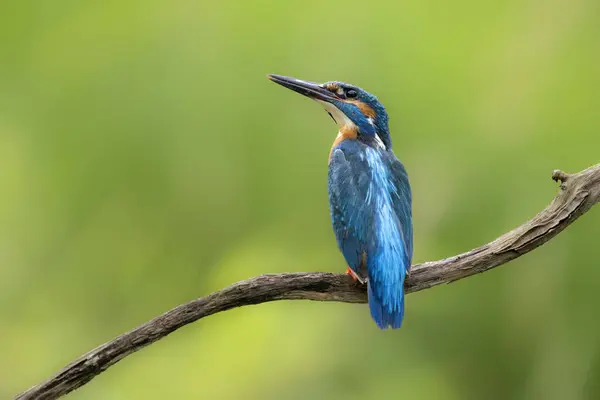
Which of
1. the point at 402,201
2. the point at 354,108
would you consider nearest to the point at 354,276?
the point at 402,201

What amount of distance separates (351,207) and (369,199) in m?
0.06

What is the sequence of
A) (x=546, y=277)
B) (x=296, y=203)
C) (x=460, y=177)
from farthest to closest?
1. (x=296, y=203)
2. (x=460, y=177)
3. (x=546, y=277)

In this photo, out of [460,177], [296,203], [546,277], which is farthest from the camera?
[296,203]

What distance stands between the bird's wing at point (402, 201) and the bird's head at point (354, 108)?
0.33 ft

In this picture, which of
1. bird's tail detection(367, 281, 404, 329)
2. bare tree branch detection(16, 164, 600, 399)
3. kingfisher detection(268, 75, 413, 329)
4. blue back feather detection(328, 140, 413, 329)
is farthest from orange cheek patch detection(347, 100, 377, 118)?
bird's tail detection(367, 281, 404, 329)

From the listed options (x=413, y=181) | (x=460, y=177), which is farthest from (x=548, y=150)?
(x=413, y=181)

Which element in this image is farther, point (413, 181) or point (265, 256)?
point (265, 256)

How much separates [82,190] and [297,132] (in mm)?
1113

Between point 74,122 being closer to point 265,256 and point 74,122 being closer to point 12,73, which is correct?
point 12,73

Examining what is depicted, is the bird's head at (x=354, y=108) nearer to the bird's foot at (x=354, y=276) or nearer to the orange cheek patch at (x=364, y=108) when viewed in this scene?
the orange cheek patch at (x=364, y=108)

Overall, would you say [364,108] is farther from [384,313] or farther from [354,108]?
[384,313]

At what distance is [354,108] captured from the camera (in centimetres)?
250

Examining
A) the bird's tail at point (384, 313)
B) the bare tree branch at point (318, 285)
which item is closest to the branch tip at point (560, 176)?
the bare tree branch at point (318, 285)

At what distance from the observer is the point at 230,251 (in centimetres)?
358
